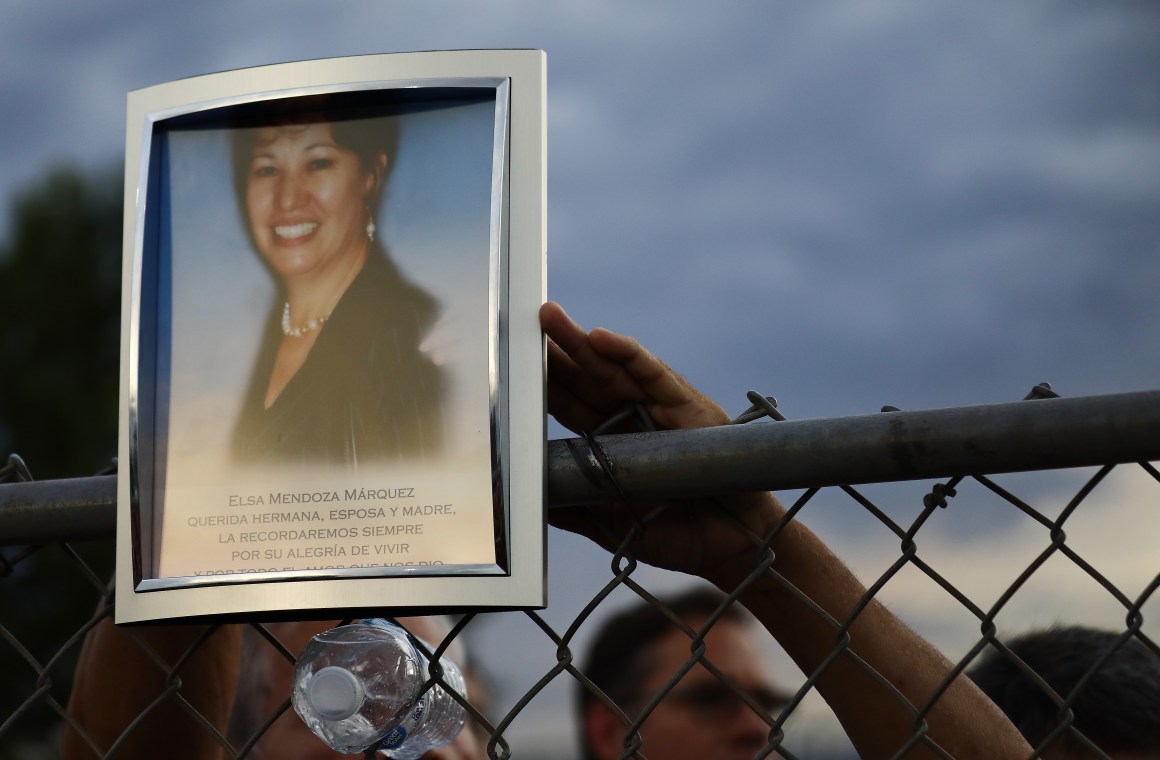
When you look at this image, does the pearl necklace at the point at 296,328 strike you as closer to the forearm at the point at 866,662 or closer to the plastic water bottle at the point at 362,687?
the plastic water bottle at the point at 362,687

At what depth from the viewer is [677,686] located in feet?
10.1

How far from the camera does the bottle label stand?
54.7 inches

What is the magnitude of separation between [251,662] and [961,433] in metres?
2.04

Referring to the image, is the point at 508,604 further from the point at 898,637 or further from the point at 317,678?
the point at 898,637

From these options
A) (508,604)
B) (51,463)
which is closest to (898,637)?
(508,604)

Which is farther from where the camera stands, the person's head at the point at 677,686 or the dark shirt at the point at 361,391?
the person's head at the point at 677,686

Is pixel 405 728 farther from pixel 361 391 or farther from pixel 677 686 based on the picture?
pixel 677 686

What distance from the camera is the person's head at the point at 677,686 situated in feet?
9.56

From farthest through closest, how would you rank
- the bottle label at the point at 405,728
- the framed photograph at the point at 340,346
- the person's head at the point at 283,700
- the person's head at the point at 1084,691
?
the person's head at the point at 283,700, the person's head at the point at 1084,691, the bottle label at the point at 405,728, the framed photograph at the point at 340,346

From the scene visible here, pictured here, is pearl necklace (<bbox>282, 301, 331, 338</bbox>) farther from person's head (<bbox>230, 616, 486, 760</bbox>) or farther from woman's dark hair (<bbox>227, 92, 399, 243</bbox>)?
person's head (<bbox>230, 616, 486, 760</bbox>)

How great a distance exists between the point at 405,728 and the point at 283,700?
4.08 feet

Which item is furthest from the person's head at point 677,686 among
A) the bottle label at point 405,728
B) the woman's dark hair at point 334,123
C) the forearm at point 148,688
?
the woman's dark hair at point 334,123

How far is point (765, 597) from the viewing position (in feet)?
4.88

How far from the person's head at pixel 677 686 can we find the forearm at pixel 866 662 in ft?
4.10
